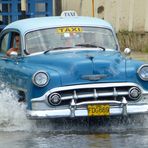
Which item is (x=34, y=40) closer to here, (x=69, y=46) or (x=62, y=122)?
(x=69, y=46)

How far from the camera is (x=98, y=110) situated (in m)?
10.9

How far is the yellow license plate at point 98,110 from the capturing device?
430 inches

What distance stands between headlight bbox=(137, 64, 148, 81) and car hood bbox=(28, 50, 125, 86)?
26 centimetres

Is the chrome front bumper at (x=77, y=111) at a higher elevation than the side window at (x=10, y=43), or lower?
lower

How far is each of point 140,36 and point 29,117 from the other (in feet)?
57.6

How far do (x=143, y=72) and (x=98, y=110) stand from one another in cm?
99

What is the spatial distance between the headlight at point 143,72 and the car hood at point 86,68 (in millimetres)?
258

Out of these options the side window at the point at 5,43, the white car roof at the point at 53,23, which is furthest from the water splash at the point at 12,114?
the side window at the point at 5,43

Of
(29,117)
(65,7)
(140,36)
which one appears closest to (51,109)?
(29,117)

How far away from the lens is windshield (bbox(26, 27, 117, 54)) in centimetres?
1240

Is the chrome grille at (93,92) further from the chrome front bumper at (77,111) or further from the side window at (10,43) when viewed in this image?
the side window at (10,43)

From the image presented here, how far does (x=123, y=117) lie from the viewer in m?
11.5

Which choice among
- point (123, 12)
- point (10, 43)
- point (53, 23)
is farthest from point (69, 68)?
point (123, 12)

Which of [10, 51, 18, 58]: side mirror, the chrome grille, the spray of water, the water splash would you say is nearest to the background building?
[10, 51, 18, 58]: side mirror
